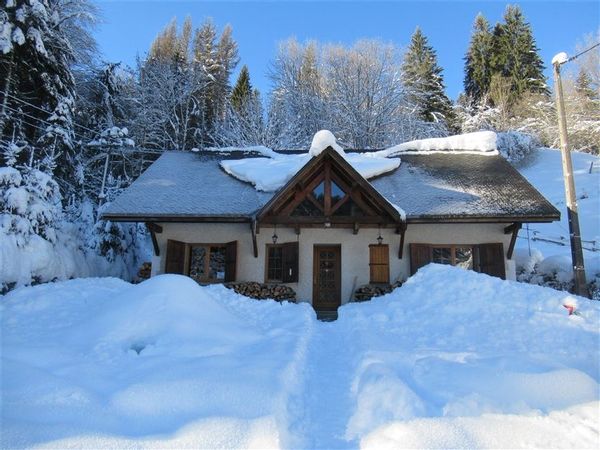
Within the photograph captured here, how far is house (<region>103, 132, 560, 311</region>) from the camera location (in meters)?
9.48

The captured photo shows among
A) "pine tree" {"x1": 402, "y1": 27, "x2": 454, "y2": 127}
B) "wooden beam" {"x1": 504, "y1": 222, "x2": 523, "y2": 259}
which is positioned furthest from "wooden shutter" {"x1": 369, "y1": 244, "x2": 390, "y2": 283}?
"pine tree" {"x1": 402, "y1": 27, "x2": 454, "y2": 127}

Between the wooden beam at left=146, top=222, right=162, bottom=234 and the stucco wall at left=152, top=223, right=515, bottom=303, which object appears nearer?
the wooden beam at left=146, top=222, right=162, bottom=234

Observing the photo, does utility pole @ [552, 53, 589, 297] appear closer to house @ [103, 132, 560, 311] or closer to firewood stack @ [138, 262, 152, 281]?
house @ [103, 132, 560, 311]

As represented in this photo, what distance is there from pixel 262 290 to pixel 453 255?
5535 millimetres

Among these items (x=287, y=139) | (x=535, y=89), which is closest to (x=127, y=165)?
(x=287, y=139)

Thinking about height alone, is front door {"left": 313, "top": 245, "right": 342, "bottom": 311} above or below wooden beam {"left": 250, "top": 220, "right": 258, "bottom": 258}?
below

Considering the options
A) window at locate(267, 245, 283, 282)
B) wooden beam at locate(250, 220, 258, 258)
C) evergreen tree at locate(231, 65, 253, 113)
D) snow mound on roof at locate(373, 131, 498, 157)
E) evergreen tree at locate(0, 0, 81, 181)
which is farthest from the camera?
evergreen tree at locate(231, 65, 253, 113)

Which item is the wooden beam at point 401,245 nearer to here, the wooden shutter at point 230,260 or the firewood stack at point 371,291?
the firewood stack at point 371,291

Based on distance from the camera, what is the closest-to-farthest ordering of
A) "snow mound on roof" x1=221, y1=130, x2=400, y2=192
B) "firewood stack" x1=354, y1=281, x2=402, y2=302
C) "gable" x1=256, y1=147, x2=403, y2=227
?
1. "gable" x1=256, y1=147, x2=403, y2=227
2. "firewood stack" x1=354, y1=281, x2=402, y2=302
3. "snow mound on roof" x1=221, y1=130, x2=400, y2=192

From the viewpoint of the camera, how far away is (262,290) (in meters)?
9.61

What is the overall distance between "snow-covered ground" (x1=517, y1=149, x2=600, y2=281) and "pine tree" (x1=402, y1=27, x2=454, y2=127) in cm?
768

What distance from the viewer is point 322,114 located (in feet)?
74.1

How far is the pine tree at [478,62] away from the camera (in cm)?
3378

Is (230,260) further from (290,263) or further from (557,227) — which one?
(557,227)
